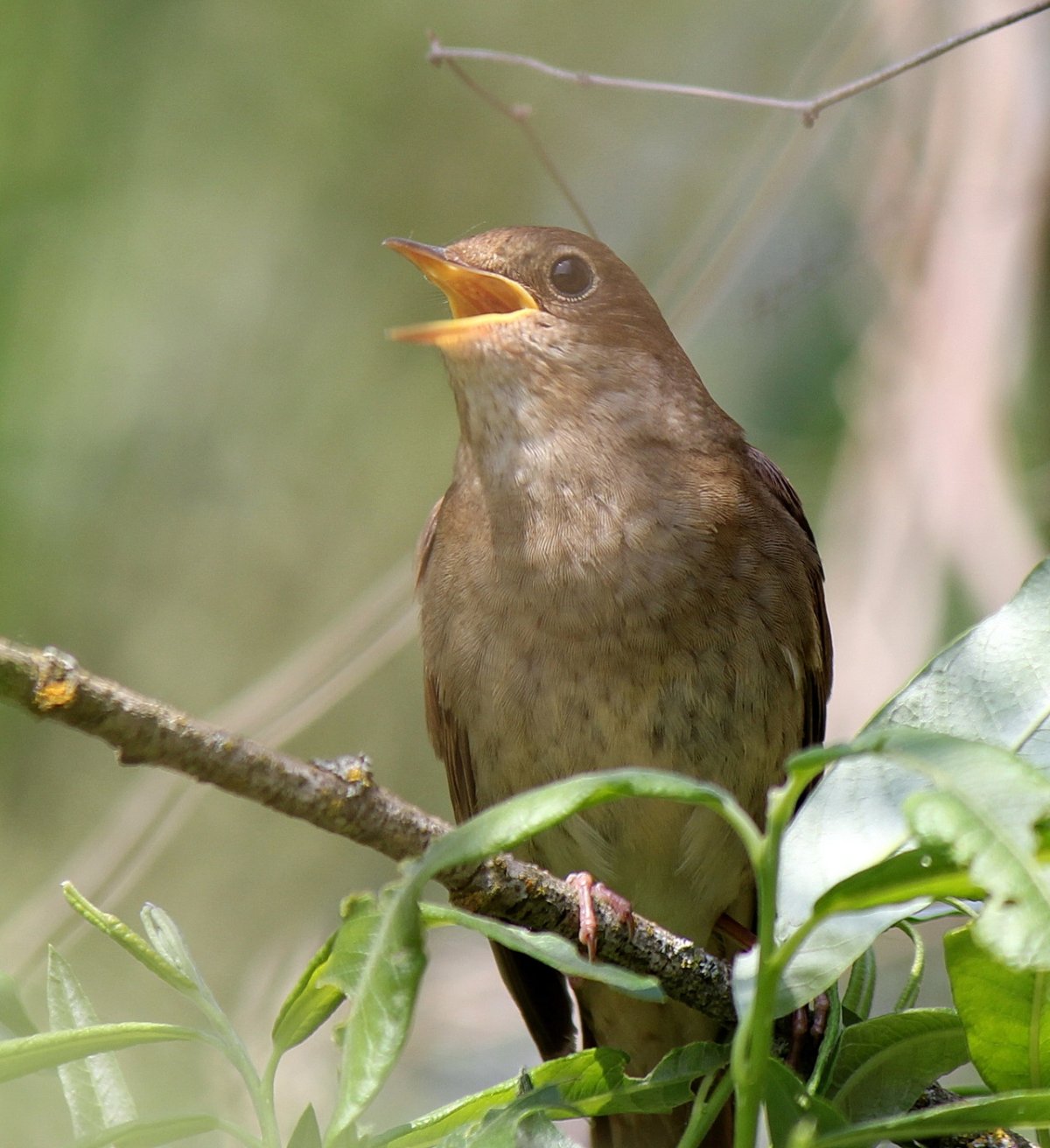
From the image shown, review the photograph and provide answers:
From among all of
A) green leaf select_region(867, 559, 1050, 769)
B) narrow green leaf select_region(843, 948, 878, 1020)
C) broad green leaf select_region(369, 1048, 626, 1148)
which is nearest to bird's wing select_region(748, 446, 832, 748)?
narrow green leaf select_region(843, 948, 878, 1020)

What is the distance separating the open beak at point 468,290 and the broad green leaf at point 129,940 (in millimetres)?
1837

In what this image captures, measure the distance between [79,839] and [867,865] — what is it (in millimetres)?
4513

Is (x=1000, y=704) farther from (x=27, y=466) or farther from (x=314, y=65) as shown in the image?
(x=314, y=65)

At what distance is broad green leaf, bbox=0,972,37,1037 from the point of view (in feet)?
5.41

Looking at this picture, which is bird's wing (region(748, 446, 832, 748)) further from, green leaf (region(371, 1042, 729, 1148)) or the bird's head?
green leaf (region(371, 1042, 729, 1148))

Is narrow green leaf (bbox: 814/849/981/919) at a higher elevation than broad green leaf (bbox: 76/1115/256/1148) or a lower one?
higher

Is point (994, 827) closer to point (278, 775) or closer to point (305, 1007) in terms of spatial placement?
point (278, 775)

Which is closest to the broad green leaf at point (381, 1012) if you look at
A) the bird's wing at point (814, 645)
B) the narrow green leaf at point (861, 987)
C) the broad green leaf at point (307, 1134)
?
the broad green leaf at point (307, 1134)

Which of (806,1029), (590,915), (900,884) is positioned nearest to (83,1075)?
(590,915)

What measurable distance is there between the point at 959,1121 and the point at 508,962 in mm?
2121

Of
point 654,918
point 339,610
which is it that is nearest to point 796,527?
point 654,918

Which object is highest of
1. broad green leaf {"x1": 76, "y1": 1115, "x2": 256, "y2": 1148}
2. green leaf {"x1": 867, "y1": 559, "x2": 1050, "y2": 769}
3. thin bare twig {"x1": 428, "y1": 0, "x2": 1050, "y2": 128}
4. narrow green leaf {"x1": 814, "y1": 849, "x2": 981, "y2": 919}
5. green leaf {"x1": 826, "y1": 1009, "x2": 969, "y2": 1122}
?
thin bare twig {"x1": 428, "y1": 0, "x2": 1050, "y2": 128}

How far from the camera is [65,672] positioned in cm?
135

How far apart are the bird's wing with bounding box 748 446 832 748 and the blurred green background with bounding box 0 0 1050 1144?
2.42 feet
